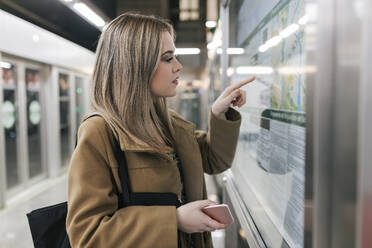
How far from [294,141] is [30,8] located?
4.13m

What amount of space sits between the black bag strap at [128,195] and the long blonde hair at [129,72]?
7 cm

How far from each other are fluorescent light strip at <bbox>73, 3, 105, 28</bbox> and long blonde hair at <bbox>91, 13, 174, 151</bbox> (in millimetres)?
2369

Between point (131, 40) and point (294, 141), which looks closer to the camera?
point (294, 141)

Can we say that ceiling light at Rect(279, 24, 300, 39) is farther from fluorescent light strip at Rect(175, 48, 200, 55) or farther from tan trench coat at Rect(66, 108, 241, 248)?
fluorescent light strip at Rect(175, 48, 200, 55)

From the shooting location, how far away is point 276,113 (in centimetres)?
106

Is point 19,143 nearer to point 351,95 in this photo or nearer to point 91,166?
point 91,166

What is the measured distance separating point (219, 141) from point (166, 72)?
0.40 m

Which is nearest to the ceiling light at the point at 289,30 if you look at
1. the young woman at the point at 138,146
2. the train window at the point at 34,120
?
the young woman at the point at 138,146

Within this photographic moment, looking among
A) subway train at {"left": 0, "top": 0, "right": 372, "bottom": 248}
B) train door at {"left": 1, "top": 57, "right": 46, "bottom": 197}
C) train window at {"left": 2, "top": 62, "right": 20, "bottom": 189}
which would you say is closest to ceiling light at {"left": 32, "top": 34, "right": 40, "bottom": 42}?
train door at {"left": 1, "top": 57, "right": 46, "bottom": 197}

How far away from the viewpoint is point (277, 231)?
3.36 feet

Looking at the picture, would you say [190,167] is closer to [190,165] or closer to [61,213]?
[190,165]

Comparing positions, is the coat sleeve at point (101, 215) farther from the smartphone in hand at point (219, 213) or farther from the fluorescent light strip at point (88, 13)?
the fluorescent light strip at point (88, 13)

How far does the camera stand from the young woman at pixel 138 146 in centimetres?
91

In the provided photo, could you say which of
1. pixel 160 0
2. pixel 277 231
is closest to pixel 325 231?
pixel 277 231
